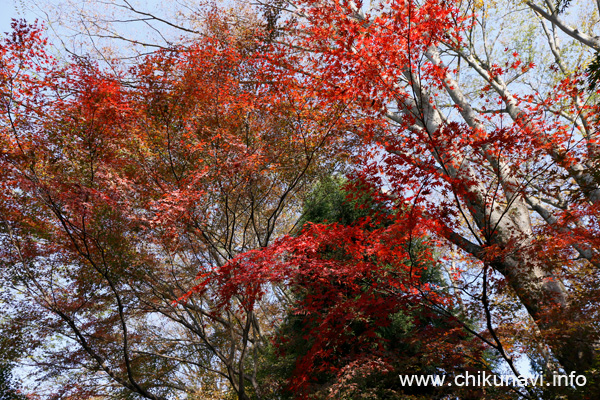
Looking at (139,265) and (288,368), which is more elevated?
(139,265)

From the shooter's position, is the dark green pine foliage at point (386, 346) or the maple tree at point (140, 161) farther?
the maple tree at point (140, 161)

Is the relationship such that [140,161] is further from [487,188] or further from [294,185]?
[487,188]

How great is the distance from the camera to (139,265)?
21.2 ft

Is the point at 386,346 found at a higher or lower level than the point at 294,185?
lower

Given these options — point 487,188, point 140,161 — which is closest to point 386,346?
point 487,188

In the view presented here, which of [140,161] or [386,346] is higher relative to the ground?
[140,161]

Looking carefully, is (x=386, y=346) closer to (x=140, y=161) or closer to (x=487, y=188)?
(x=487, y=188)

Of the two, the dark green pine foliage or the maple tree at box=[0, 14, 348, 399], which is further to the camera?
the maple tree at box=[0, 14, 348, 399]

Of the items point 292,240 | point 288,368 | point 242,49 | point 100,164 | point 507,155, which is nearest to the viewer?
point 292,240

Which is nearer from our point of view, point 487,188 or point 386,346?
point 487,188

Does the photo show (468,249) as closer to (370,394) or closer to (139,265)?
(370,394)

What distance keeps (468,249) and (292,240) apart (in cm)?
267

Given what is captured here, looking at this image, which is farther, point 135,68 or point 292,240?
point 135,68

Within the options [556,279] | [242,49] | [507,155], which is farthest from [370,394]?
[242,49]
